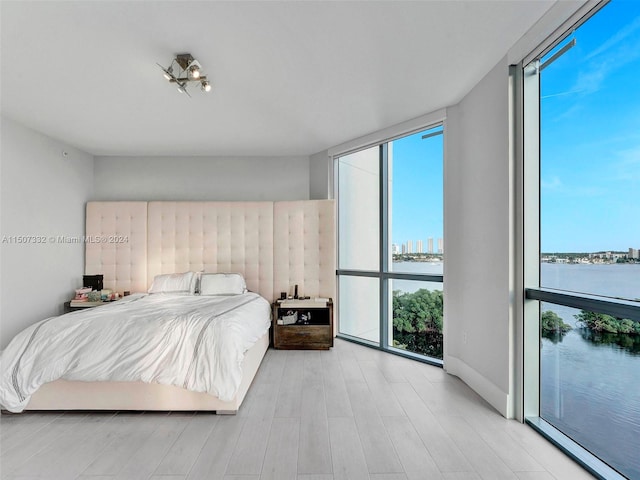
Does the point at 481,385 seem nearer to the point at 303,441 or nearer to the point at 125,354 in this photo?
the point at 303,441

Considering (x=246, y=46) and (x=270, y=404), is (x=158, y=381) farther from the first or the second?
(x=246, y=46)

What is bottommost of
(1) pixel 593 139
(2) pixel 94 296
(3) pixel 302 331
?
(3) pixel 302 331

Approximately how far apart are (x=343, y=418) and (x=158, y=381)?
1447mm

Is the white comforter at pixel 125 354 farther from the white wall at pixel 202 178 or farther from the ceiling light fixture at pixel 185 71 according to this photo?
the white wall at pixel 202 178

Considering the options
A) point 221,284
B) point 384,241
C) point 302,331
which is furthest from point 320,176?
point 302,331

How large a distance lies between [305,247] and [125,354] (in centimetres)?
261

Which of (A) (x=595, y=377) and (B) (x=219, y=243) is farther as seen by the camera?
(B) (x=219, y=243)

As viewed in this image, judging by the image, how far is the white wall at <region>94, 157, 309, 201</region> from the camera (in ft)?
16.0

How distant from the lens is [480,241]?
112 inches

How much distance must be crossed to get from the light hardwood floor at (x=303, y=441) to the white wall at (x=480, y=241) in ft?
1.12

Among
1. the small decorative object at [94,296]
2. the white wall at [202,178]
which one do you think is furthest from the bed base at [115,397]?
the white wall at [202,178]

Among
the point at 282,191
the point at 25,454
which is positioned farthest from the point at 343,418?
the point at 282,191

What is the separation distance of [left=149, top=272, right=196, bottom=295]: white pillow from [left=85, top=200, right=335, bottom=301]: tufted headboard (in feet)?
0.95

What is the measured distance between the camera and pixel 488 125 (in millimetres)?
2715
